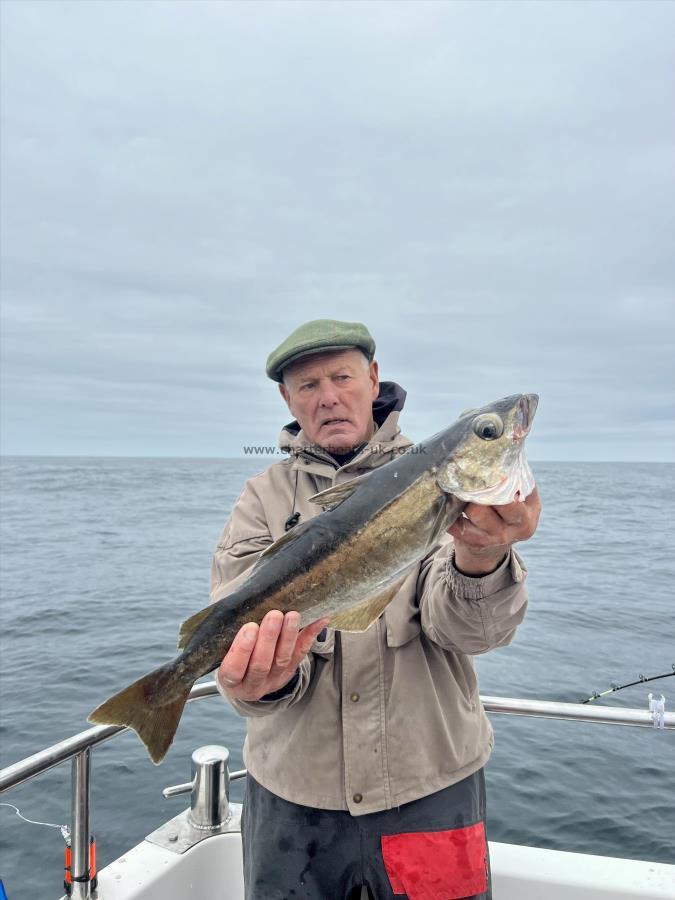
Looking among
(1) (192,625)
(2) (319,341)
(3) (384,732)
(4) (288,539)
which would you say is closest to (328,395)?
(2) (319,341)

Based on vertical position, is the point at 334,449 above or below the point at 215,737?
above

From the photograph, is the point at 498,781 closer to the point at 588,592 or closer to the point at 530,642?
the point at 530,642

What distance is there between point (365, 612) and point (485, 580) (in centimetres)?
55

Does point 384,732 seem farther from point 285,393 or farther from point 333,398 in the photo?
point 285,393

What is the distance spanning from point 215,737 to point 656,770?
6644 mm

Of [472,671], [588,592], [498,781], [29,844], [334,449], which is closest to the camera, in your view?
[472,671]

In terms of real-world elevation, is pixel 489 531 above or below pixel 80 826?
above

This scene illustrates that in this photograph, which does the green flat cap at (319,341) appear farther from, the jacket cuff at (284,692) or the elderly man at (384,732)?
the jacket cuff at (284,692)

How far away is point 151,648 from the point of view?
15.6m

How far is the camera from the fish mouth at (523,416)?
292cm

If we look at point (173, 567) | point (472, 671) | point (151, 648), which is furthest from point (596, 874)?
point (173, 567)

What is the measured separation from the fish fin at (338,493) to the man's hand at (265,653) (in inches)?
21.2

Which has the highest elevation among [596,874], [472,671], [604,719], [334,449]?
[334,449]

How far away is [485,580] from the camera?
2.87 meters
